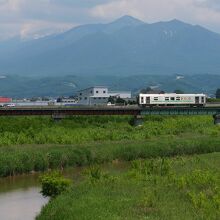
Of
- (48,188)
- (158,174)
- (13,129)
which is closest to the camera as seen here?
(48,188)

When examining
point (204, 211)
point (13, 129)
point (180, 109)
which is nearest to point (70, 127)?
point (13, 129)

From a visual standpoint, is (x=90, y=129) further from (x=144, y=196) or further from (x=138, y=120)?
(x=144, y=196)

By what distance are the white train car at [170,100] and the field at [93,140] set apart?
6116 millimetres

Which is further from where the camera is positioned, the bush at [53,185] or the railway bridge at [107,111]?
the railway bridge at [107,111]

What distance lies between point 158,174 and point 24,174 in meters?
14.6

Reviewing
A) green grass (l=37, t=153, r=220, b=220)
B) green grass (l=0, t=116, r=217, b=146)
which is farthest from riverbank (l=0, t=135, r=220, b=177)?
green grass (l=37, t=153, r=220, b=220)

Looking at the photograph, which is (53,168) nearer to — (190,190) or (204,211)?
(190,190)

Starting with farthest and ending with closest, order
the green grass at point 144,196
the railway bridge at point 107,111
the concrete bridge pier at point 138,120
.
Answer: the concrete bridge pier at point 138,120, the railway bridge at point 107,111, the green grass at point 144,196

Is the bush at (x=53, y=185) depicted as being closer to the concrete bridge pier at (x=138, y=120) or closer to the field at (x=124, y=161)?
the field at (x=124, y=161)

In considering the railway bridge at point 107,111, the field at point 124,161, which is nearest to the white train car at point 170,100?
the field at point 124,161

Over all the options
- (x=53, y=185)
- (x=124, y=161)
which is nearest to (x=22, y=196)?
(x=53, y=185)

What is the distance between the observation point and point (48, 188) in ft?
127

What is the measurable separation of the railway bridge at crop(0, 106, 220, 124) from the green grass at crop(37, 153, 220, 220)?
4609cm

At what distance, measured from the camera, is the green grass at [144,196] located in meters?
29.7
